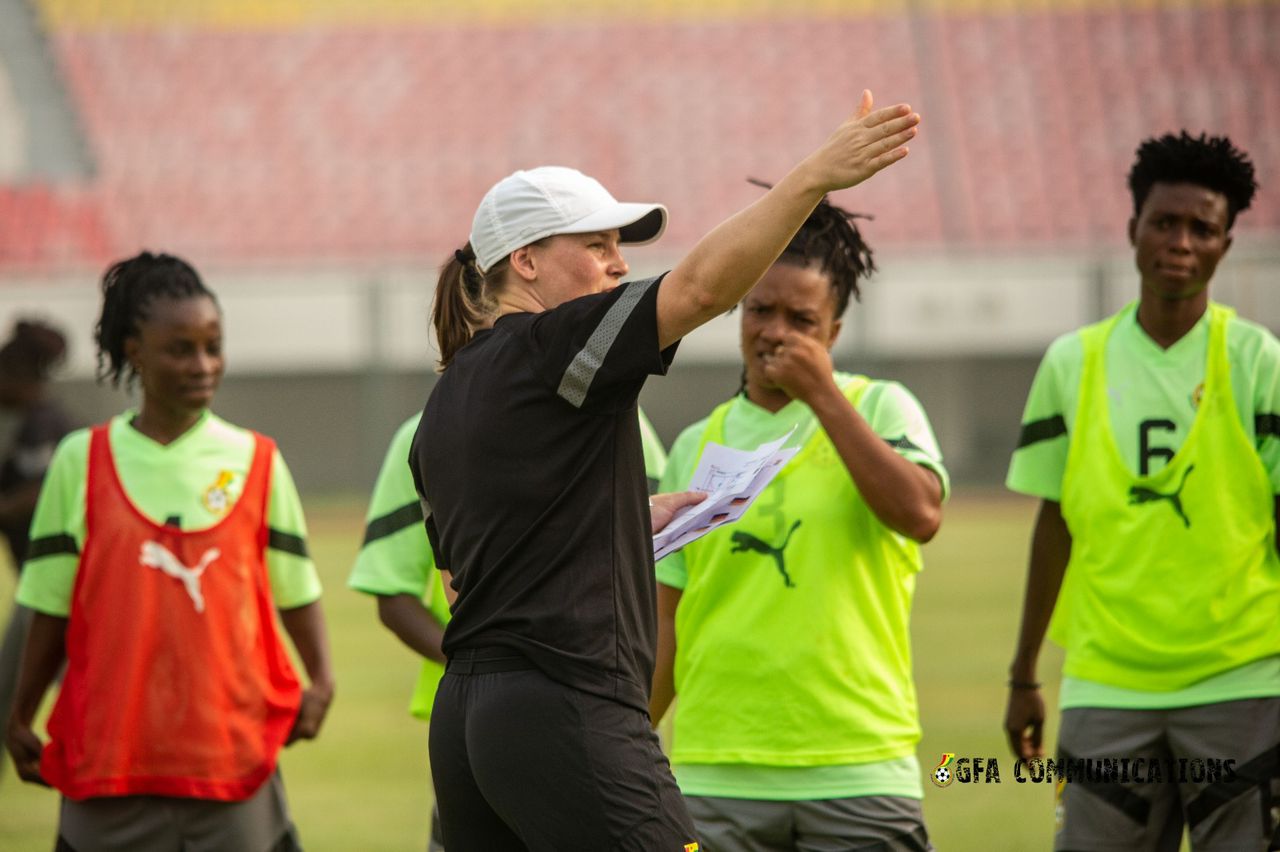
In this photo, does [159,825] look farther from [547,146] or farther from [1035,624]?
[547,146]

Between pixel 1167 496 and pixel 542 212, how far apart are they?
2.05 m

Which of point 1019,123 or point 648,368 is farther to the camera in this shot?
point 1019,123

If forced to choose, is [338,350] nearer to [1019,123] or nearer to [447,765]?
[1019,123]

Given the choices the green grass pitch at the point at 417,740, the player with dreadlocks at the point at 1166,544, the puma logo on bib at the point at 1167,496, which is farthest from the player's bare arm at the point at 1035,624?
the green grass pitch at the point at 417,740

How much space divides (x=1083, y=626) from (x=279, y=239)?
23.0 m

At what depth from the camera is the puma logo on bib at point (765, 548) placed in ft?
12.6

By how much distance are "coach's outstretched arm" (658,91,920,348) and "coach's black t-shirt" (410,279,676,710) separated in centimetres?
8

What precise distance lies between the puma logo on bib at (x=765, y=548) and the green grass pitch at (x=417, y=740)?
259 centimetres

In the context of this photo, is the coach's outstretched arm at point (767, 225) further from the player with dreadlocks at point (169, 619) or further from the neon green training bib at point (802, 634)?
the player with dreadlocks at point (169, 619)

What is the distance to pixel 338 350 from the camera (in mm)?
23203

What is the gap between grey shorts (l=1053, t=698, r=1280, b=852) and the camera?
4.02 meters

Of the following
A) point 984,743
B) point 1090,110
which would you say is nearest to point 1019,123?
point 1090,110

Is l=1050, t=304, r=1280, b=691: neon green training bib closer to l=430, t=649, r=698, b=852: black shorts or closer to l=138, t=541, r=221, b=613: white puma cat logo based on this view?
l=430, t=649, r=698, b=852: black shorts

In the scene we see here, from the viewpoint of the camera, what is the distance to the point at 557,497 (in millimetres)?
2732
